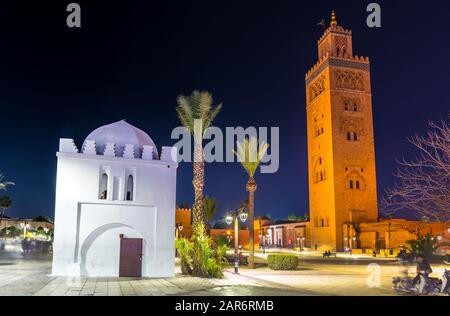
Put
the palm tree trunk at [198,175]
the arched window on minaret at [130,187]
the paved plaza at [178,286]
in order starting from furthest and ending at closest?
the palm tree trunk at [198,175] < the arched window on minaret at [130,187] < the paved plaza at [178,286]

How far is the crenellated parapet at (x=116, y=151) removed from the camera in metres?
16.8

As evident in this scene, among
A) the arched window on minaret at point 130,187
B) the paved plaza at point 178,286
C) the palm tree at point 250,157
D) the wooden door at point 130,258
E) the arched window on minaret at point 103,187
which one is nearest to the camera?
the paved plaza at point 178,286

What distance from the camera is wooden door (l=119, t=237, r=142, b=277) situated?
16750 mm

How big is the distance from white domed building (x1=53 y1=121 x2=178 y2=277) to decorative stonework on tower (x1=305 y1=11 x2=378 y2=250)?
36.0m

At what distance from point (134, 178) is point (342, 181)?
38.5 m

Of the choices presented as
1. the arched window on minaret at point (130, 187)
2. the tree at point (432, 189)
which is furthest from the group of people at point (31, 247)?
the tree at point (432, 189)

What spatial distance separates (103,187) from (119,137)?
2.11m

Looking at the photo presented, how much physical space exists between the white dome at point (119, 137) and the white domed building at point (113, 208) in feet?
0.13

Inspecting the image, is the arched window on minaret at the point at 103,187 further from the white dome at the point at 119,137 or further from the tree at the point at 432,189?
the tree at the point at 432,189

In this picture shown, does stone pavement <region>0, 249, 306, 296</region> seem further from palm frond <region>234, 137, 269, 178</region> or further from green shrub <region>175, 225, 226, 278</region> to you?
palm frond <region>234, 137, 269, 178</region>

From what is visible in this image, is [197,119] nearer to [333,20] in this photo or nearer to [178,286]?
[178,286]

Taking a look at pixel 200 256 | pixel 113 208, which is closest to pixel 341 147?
pixel 200 256
